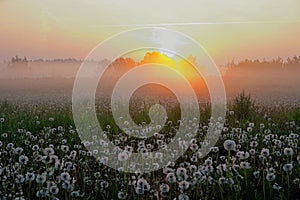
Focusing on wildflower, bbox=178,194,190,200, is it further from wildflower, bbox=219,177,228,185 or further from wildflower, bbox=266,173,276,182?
wildflower, bbox=266,173,276,182

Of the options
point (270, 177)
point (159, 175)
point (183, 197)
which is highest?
point (159, 175)

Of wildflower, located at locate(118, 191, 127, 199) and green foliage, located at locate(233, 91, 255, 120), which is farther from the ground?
green foliage, located at locate(233, 91, 255, 120)

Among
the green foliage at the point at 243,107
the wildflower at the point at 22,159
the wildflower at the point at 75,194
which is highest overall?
the green foliage at the point at 243,107

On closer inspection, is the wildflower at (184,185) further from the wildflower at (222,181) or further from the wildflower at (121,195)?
the wildflower at (121,195)

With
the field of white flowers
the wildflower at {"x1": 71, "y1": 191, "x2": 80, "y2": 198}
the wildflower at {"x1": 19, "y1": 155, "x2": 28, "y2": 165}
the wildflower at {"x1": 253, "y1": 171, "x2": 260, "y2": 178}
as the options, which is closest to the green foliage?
the field of white flowers

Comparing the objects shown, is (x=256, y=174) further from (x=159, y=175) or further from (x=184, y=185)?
(x=159, y=175)

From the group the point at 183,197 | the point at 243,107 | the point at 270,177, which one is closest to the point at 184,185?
the point at 183,197

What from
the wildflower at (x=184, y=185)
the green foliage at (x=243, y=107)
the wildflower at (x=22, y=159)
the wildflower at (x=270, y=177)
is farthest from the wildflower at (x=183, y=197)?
the green foliage at (x=243, y=107)

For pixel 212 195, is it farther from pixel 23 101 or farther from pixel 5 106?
pixel 23 101

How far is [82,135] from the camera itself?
6789mm

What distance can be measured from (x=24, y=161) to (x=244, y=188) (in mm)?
2208

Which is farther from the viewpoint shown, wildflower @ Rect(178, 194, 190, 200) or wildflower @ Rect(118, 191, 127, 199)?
wildflower @ Rect(118, 191, 127, 199)

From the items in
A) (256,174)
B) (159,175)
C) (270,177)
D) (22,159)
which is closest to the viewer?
(270,177)

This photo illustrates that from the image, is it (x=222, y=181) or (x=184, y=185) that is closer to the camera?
(x=184, y=185)
